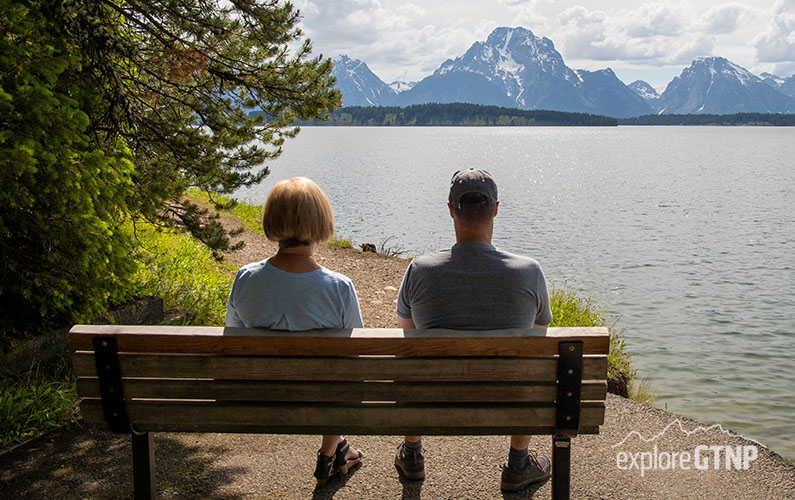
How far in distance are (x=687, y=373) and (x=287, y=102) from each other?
6500 millimetres

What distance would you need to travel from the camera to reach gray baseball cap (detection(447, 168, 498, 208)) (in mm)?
3305

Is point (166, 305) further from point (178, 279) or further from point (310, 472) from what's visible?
point (310, 472)

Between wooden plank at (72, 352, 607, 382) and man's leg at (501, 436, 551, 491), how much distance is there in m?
1.08

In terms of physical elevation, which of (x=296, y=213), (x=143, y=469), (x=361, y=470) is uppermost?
(x=296, y=213)

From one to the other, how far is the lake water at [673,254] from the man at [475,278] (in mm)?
5349

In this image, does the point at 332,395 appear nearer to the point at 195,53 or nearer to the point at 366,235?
the point at 195,53

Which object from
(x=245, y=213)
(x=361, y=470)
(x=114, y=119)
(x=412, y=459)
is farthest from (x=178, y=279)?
(x=245, y=213)

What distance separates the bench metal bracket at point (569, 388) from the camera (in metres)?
2.90

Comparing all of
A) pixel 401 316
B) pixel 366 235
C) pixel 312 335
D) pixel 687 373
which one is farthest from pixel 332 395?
pixel 366 235

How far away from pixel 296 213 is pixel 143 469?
4.88 feet

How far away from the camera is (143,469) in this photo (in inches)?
132

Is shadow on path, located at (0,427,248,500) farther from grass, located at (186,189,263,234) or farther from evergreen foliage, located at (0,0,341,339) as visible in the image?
grass, located at (186,189,263,234)

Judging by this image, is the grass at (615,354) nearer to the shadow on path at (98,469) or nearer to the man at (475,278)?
the man at (475,278)

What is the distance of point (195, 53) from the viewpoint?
6523 mm
